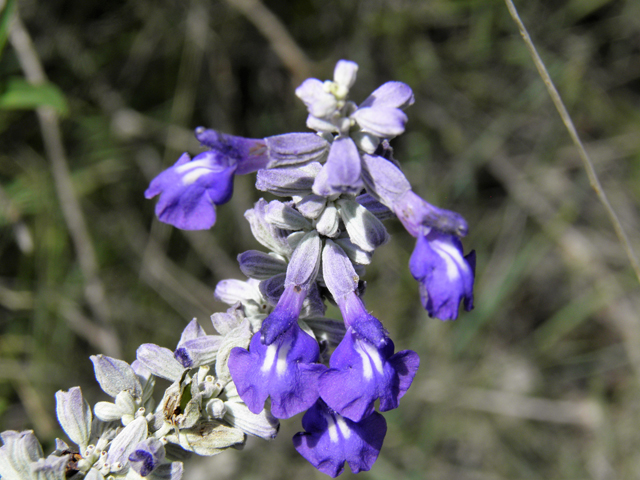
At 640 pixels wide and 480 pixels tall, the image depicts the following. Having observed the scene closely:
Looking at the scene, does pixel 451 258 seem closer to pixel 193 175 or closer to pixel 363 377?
pixel 363 377

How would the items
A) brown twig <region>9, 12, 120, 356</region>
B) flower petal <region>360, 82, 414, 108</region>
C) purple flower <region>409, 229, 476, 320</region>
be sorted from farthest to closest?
1. brown twig <region>9, 12, 120, 356</region>
2. flower petal <region>360, 82, 414, 108</region>
3. purple flower <region>409, 229, 476, 320</region>

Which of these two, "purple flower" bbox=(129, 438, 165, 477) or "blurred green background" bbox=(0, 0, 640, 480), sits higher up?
"purple flower" bbox=(129, 438, 165, 477)

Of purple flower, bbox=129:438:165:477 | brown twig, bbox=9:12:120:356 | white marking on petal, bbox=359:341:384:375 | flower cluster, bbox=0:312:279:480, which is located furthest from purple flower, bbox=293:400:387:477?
brown twig, bbox=9:12:120:356

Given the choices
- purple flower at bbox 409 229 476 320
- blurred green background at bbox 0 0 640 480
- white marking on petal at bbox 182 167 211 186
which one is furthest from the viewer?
blurred green background at bbox 0 0 640 480

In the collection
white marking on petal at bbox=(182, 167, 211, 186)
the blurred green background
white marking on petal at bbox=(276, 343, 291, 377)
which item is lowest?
the blurred green background

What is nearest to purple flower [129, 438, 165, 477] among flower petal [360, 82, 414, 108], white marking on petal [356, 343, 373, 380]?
white marking on petal [356, 343, 373, 380]

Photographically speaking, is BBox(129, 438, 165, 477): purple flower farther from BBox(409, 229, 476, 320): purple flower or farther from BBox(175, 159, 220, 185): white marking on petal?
BBox(409, 229, 476, 320): purple flower

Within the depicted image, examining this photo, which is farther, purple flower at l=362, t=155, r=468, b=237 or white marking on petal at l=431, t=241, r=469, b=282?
purple flower at l=362, t=155, r=468, b=237

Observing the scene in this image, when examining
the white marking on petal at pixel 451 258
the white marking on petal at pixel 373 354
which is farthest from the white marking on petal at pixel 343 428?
the white marking on petal at pixel 451 258
